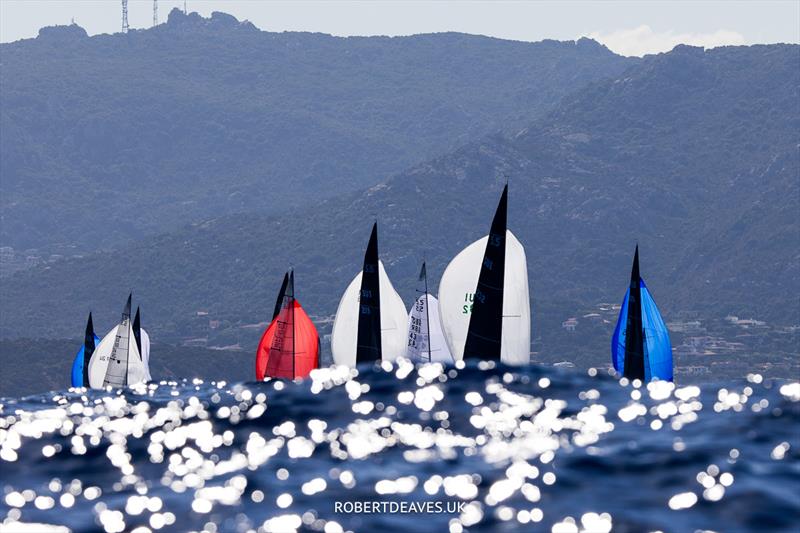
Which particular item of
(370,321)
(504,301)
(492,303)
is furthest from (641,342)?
(370,321)

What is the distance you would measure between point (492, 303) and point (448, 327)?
6.08ft

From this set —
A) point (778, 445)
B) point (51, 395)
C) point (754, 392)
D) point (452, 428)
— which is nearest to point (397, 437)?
point (452, 428)

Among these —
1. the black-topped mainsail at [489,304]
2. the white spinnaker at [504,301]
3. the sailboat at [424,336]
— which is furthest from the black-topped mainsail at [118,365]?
the black-topped mainsail at [489,304]

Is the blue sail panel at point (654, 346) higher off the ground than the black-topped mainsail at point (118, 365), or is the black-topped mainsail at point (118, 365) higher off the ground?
the blue sail panel at point (654, 346)

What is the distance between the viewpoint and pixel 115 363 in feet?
231

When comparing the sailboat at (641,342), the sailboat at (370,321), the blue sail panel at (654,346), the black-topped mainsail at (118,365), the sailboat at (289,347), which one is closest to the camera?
the sailboat at (641,342)

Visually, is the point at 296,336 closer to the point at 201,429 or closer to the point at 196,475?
the point at 201,429

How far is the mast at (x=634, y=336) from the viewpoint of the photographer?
52.6m

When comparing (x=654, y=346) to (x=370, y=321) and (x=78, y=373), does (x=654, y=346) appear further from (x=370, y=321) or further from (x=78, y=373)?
(x=78, y=373)

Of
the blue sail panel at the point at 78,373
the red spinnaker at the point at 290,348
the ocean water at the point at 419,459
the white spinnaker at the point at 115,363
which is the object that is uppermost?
the ocean water at the point at 419,459

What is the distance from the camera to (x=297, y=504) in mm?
22234

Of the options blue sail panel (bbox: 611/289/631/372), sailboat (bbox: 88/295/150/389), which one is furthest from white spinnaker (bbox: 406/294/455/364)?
sailboat (bbox: 88/295/150/389)

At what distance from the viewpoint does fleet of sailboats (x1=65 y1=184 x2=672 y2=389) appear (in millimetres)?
46406

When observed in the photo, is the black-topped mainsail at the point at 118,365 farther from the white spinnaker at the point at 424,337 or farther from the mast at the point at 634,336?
the mast at the point at 634,336
